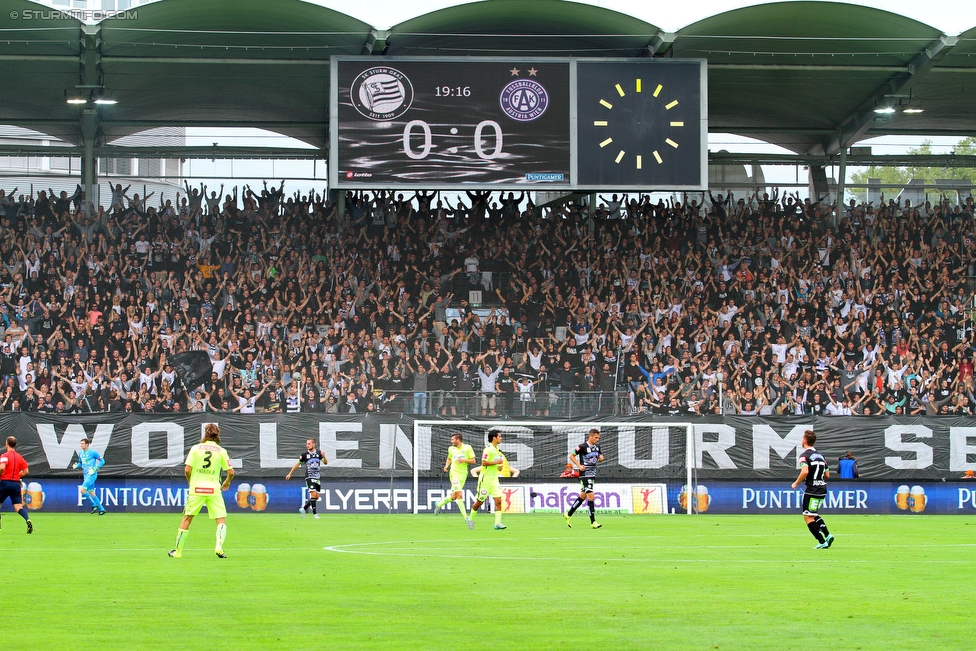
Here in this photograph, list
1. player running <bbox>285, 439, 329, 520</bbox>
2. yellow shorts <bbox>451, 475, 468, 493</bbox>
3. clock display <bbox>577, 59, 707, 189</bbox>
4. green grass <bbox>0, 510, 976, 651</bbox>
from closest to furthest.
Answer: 1. green grass <bbox>0, 510, 976, 651</bbox>
2. yellow shorts <bbox>451, 475, 468, 493</bbox>
3. player running <bbox>285, 439, 329, 520</bbox>
4. clock display <bbox>577, 59, 707, 189</bbox>

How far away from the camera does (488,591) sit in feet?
42.8

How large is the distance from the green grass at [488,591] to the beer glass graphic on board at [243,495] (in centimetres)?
883

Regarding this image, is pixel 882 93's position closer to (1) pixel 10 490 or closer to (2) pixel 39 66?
(2) pixel 39 66

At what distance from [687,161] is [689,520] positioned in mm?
10547

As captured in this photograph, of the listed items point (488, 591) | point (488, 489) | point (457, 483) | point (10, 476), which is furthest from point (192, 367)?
point (488, 591)

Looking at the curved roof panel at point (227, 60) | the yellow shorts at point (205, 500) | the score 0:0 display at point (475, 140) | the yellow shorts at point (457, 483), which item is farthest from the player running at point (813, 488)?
the curved roof panel at point (227, 60)

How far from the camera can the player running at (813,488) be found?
63.6ft

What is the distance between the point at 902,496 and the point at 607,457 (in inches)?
327

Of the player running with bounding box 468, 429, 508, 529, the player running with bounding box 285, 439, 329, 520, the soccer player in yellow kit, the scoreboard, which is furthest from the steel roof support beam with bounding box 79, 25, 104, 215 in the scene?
the soccer player in yellow kit

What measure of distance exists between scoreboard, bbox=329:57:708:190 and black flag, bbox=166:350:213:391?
22.4ft

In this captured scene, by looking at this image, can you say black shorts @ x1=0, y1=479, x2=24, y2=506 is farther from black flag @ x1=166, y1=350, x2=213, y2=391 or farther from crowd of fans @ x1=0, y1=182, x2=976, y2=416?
black flag @ x1=166, y1=350, x2=213, y2=391

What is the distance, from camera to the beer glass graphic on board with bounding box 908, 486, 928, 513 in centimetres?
3338

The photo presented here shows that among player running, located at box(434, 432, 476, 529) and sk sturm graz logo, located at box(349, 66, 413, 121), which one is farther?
sk sturm graz logo, located at box(349, 66, 413, 121)

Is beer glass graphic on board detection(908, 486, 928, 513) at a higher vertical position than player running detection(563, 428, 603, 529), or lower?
lower
